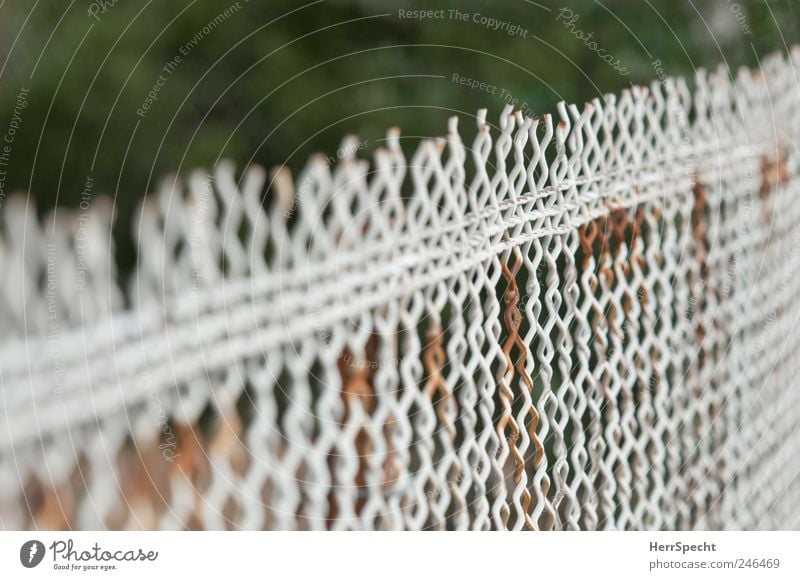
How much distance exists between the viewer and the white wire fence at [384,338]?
0.70m

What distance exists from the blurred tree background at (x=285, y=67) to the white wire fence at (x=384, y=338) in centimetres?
8

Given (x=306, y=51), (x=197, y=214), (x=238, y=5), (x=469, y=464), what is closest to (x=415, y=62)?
(x=306, y=51)

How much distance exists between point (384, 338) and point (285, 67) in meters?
0.41

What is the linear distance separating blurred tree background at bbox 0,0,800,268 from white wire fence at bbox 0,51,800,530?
0.27ft

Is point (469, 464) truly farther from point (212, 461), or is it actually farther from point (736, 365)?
point (736, 365)

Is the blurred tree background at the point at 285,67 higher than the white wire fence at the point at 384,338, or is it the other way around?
the blurred tree background at the point at 285,67

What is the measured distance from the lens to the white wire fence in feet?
2.29

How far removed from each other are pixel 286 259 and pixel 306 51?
34cm

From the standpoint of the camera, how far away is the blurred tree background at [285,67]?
2.55ft

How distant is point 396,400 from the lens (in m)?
0.77

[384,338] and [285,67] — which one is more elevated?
[285,67]

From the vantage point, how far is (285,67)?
98 cm

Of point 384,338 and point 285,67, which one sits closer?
point 384,338

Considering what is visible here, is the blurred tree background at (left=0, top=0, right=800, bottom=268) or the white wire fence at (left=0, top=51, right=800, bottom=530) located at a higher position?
the blurred tree background at (left=0, top=0, right=800, bottom=268)
